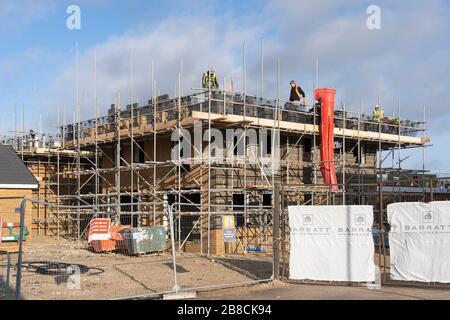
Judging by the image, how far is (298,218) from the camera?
50.4 ft

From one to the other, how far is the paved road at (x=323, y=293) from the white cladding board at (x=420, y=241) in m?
0.40

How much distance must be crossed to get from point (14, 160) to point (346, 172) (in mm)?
15867

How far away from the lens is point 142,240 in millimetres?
22797

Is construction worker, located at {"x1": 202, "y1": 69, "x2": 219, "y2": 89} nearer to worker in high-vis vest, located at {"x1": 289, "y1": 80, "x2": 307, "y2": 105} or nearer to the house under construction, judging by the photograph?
the house under construction

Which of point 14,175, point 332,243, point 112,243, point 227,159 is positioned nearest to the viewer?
point 332,243

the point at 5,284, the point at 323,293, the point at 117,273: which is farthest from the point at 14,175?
the point at 323,293

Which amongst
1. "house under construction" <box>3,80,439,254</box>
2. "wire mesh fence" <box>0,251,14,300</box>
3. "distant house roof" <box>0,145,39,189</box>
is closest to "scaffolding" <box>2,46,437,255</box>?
"house under construction" <box>3,80,439,254</box>

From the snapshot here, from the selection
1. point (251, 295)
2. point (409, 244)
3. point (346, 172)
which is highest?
point (346, 172)

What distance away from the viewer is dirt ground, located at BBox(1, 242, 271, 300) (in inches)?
555

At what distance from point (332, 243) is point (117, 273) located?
6.16m

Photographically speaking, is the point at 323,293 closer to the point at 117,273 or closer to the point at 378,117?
the point at 117,273
